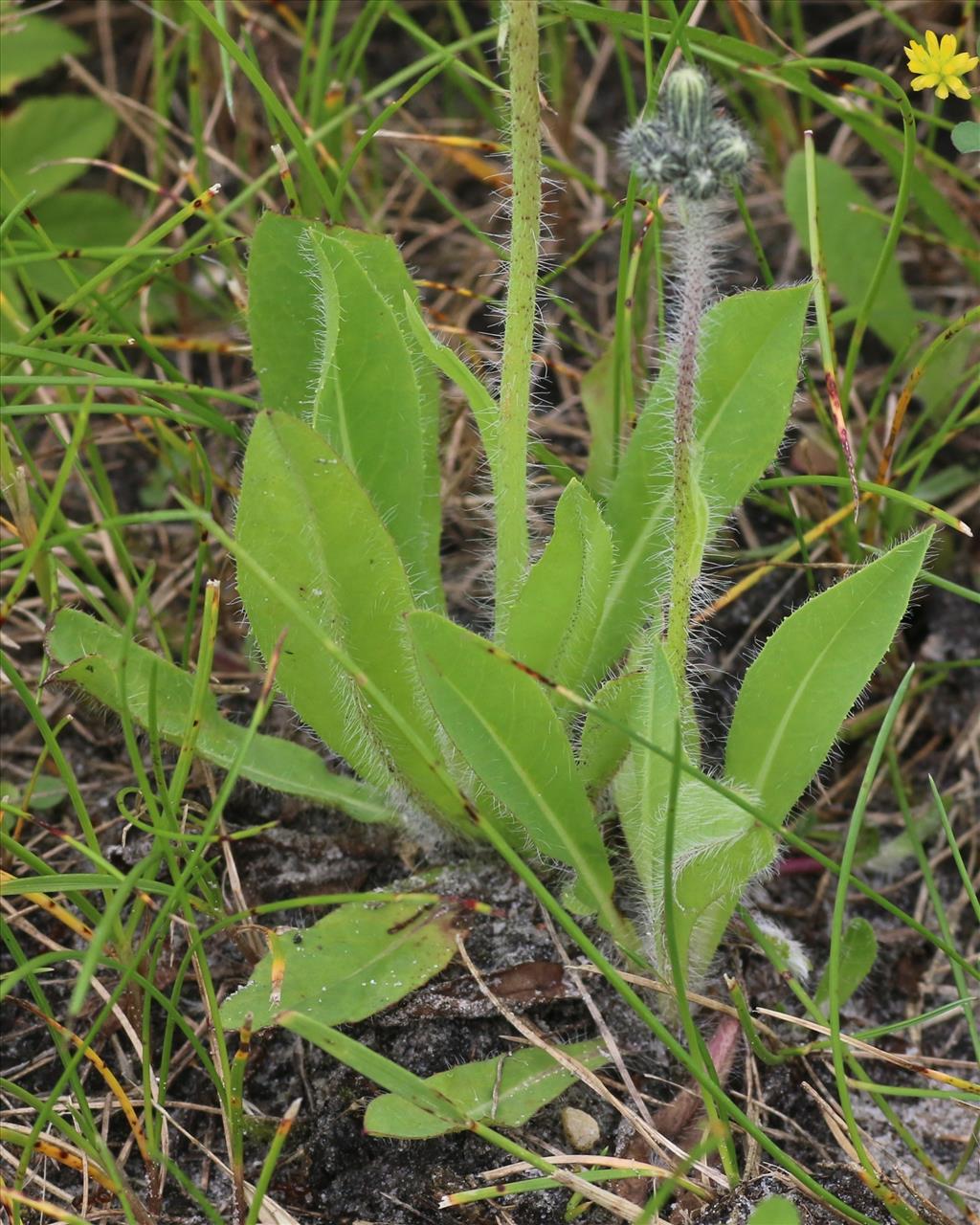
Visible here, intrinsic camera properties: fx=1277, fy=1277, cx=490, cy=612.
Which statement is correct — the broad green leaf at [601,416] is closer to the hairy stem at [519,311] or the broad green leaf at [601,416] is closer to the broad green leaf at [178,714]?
the hairy stem at [519,311]

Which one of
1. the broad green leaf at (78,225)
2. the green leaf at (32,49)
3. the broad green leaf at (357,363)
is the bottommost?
the broad green leaf at (357,363)

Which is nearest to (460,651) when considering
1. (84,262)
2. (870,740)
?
(870,740)

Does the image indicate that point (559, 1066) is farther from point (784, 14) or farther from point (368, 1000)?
point (784, 14)

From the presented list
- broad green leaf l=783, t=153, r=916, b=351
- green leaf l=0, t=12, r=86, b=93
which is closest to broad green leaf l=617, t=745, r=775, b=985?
broad green leaf l=783, t=153, r=916, b=351

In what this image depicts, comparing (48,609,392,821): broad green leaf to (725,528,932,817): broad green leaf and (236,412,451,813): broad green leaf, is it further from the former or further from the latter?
(725,528,932,817): broad green leaf

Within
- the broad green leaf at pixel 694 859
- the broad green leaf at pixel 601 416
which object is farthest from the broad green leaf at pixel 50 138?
the broad green leaf at pixel 694 859
